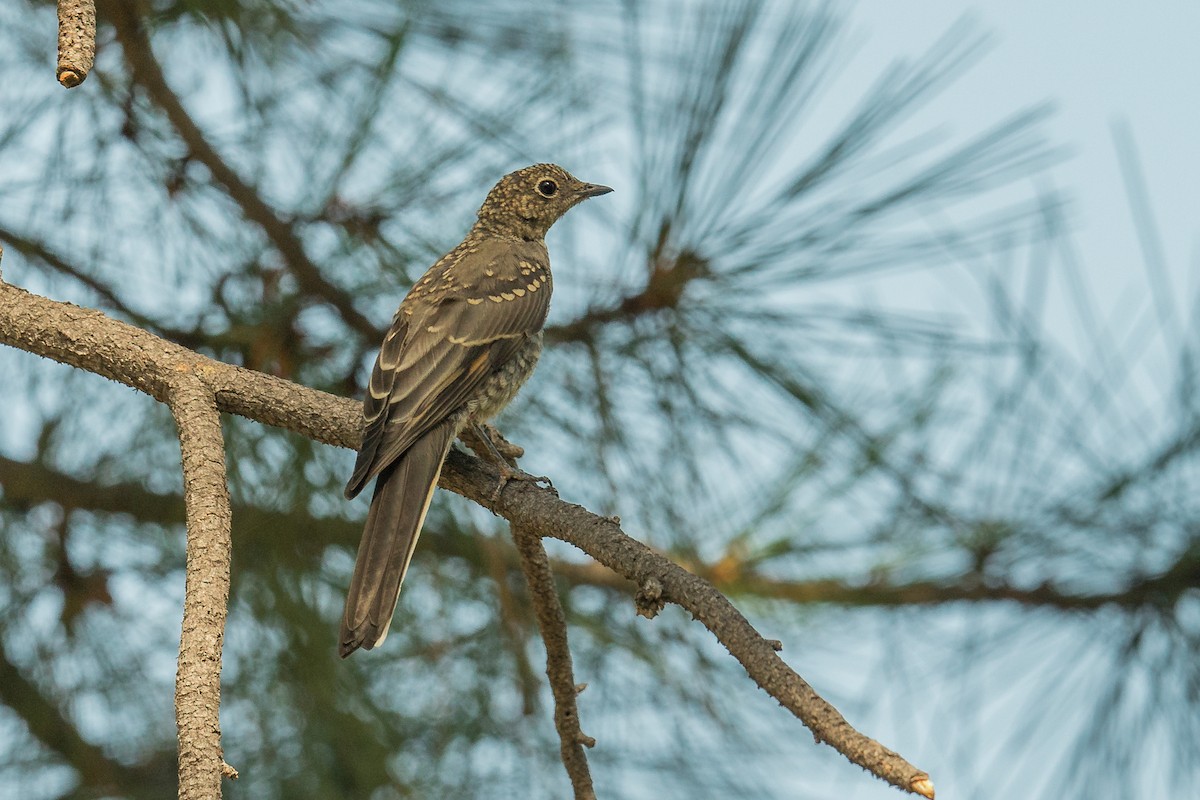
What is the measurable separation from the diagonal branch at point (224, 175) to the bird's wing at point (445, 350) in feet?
1.15

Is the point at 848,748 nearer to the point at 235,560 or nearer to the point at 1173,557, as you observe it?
the point at 1173,557

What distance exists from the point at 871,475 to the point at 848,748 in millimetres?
2397

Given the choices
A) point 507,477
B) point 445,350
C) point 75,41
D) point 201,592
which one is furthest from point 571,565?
point 75,41

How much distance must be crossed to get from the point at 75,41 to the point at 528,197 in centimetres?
238

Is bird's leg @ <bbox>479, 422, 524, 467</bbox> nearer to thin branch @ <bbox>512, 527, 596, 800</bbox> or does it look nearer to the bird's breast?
the bird's breast

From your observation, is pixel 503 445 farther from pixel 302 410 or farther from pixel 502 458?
pixel 302 410

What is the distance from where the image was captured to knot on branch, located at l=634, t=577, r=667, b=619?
2072 millimetres

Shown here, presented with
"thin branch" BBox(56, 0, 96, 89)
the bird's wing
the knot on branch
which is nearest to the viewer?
"thin branch" BBox(56, 0, 96, 89)

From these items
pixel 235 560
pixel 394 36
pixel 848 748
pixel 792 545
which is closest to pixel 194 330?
pixel 235 560

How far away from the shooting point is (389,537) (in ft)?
8.89

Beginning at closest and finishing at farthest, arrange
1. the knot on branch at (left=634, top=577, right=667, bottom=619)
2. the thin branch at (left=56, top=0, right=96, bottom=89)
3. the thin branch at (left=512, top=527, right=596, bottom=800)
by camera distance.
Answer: the thin branch at (left=56, top=0, right=96, bottom=89) < the knot on branch at (left=634, top=577, right=667, bottom=619) < the thin branch at (left=512, top=527, right=596, bottom=800)

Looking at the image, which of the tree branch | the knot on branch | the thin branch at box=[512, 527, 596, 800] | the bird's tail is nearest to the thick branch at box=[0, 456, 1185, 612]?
the bird's tail

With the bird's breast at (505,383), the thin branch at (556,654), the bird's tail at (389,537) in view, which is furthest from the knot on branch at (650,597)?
the bird's breast at (505,383)

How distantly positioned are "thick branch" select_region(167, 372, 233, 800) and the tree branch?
0.08 meters
